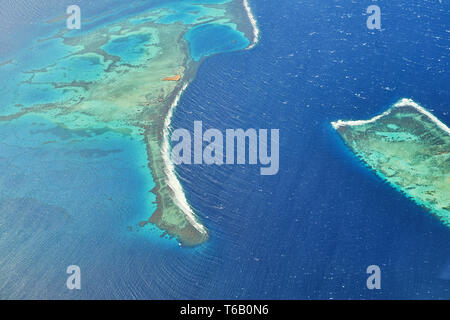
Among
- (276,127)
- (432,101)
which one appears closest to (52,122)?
(276,127)

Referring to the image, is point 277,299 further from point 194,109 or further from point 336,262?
point 194,109

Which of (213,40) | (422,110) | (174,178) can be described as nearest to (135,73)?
(213,40)

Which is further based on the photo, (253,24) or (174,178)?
(253,24)

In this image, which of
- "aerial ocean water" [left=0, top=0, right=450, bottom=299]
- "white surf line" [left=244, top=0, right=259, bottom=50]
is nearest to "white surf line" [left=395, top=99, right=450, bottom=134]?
"aerial ocean water" [left=0, top=0, right=450, bottom=299]

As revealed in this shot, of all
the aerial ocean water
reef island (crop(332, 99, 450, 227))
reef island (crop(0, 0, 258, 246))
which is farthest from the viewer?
reef island (crop(0, 0, 258, 246))

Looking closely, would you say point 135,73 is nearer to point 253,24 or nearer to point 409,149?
point 253,24

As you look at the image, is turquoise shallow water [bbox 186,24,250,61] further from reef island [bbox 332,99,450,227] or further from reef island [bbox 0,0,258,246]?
reef island [bbox 332,99,450,227]

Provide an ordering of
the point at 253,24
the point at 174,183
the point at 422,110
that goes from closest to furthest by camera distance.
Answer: the point at 174,183, the point at 422,110, the point at 253,24
